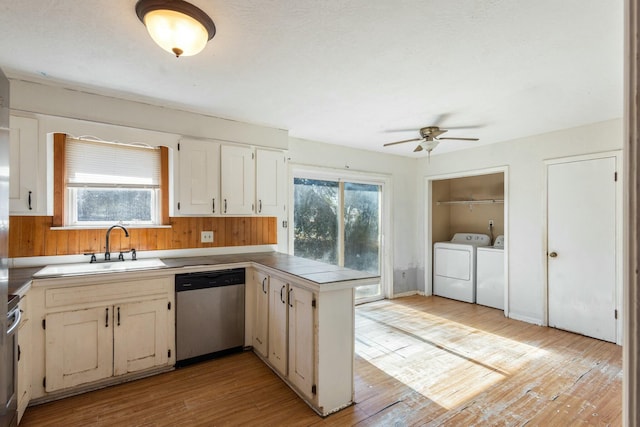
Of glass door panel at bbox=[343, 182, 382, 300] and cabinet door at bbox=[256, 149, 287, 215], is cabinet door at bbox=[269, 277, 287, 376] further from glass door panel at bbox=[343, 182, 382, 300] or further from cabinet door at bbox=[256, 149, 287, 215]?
glass door panel at bbox=[343, 182, 382, 300]

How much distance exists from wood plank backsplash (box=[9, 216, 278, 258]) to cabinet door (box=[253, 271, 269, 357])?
2.62ft

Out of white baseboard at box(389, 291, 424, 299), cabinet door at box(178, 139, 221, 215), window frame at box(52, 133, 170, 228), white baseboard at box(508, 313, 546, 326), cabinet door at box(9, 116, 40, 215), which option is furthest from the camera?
white baseboard at box(389, 291, 424, 299)

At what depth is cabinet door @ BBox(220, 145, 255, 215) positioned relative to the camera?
3377 millimetres

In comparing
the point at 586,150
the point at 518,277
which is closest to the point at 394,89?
the point at 586,150

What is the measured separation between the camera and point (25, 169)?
248 cm

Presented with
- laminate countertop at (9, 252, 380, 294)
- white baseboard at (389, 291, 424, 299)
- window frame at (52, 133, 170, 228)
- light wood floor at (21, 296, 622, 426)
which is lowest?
A: light wood floor at (21, 296, 622, 426)

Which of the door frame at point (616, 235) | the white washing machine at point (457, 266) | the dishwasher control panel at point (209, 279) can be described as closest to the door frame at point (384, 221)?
the white washing machine at point (457, 266)

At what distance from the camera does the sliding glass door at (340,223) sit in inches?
172

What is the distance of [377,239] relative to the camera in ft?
16.9

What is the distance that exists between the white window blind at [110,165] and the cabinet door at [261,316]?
1.47m

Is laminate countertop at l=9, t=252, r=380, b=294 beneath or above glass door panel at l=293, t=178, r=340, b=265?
beneath

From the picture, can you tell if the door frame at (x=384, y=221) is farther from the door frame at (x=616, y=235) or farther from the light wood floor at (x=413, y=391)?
the door frame at (x=616, y=235)

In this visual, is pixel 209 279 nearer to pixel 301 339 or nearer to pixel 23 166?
pixel 301 339

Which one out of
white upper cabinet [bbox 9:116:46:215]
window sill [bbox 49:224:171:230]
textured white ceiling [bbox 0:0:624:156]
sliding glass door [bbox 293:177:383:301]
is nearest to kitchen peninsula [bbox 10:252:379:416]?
window sill [bbox 49:224:171:230]
